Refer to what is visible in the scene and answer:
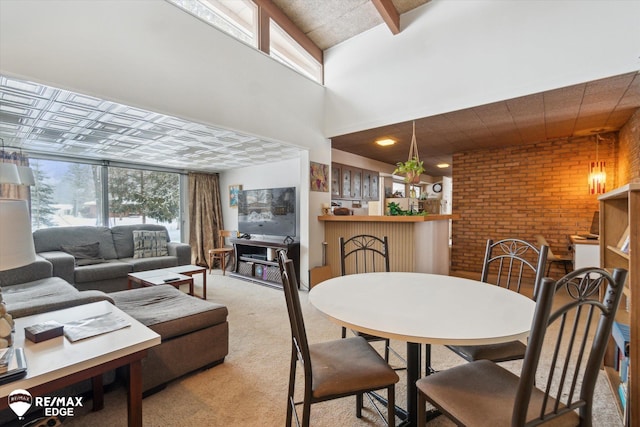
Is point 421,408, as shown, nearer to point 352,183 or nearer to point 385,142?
point 385,142

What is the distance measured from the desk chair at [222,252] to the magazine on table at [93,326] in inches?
157

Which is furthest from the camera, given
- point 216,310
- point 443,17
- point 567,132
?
point 567,132

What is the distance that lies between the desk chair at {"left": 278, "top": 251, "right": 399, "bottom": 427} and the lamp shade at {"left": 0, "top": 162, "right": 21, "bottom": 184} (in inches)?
128

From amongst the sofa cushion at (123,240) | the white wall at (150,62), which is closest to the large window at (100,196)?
the sofa cushion at (123,240)

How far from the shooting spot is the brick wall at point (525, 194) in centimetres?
438

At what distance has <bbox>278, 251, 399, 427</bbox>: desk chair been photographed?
1201mm

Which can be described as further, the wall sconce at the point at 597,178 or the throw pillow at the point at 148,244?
the throw pillow at the point at 148,244

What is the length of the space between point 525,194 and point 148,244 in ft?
20.6

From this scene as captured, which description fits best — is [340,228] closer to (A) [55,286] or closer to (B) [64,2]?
(A) [55,286]

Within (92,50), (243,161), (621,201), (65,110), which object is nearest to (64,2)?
(92,50)

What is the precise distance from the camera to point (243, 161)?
549 cm

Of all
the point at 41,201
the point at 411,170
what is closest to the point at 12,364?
the point at 411,170

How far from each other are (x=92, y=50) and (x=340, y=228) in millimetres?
3398

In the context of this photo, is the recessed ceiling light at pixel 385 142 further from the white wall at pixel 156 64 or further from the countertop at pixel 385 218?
→ the countertop at pixel 385 218
